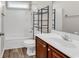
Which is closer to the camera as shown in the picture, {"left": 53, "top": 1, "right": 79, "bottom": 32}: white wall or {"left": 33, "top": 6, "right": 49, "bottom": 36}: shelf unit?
{"left": 53, "top": 1, "right": 79, "bottom": 32}: white wall

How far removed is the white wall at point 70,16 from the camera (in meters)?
2.11

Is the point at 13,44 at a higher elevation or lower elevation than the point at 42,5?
lower

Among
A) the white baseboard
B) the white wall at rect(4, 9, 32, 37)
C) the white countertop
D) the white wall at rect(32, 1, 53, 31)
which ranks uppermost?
the white wall at rect(32, 1, 53, 31)

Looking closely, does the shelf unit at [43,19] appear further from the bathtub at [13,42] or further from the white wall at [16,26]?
the bathtub at [13,42]

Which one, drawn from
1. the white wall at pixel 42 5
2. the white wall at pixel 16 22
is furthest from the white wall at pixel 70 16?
the white wall at pixel 16 22

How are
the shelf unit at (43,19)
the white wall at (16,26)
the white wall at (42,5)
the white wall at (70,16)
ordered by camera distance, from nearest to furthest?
1. the white wall at (70,16)
2. the white wall at (42,5)
3. the shelf unit at (43,19)
4. the white wall at (16,26)

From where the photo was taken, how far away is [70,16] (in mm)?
2256

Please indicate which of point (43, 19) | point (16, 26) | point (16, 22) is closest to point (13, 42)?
point (16, 26)

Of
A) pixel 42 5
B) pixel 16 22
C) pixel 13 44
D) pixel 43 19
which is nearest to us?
pixel 43 19

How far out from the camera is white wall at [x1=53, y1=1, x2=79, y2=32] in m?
2.11

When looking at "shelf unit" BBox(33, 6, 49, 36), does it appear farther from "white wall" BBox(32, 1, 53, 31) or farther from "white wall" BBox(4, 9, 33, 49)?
"white wall" BBox(4, 9, 33, 49)

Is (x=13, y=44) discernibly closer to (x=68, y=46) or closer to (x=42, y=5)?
(x=42, y=5)

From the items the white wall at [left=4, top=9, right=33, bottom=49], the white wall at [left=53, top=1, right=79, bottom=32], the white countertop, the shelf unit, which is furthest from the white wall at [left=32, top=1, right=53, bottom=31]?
the white countertop

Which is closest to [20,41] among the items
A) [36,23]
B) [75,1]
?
[36,23]
